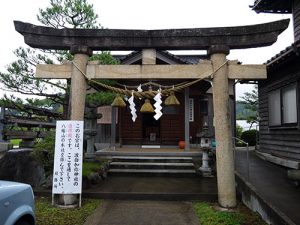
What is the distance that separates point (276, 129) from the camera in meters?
11.4

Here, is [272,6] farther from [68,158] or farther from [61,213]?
[61,213]

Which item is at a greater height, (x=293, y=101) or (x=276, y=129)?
(x=293, y=101)

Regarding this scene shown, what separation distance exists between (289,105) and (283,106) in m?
0.45

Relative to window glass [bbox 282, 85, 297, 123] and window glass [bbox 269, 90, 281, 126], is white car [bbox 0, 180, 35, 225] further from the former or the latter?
window glass [bbox 269, 90, 281, 126]

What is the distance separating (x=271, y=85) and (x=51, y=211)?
401 inches

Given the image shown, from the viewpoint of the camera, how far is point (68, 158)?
22.2 feet

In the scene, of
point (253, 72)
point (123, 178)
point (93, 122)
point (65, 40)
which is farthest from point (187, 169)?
point (65, 40)

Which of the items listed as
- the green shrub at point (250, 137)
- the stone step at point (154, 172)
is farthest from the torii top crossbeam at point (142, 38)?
the green shrub at point (250, 137)

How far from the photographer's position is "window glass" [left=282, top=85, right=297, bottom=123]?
10031 mm

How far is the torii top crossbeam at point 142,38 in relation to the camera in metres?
6.93

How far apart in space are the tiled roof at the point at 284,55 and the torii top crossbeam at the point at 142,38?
2.28 meters

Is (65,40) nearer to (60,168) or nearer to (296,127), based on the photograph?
(60,168)

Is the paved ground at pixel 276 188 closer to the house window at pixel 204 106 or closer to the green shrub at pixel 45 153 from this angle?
the house window at pixel 204 106

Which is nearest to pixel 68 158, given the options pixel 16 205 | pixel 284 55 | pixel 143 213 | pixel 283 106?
pixel 143 213
